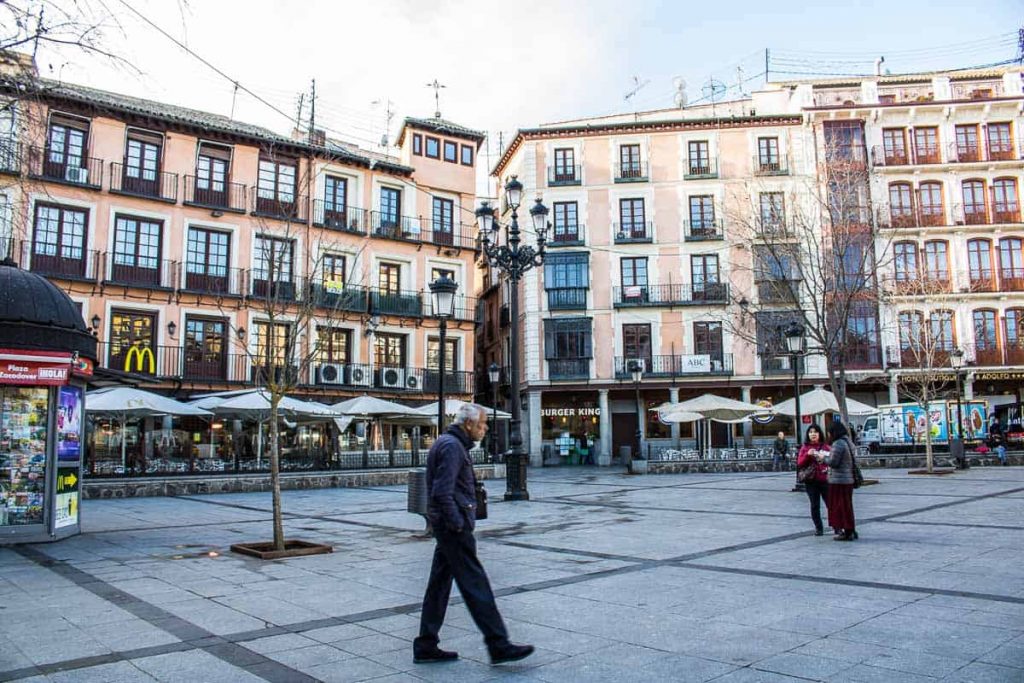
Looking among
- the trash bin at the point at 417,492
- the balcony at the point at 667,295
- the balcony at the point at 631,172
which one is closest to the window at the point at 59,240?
the trash bin at the point at 417,492

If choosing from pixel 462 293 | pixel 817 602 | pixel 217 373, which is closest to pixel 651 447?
pixel 462 293

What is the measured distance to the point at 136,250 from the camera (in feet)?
92.6

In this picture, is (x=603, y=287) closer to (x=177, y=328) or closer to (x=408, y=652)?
(x=177, y=328)

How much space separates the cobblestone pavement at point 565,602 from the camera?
475cm

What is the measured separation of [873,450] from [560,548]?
28.2 m

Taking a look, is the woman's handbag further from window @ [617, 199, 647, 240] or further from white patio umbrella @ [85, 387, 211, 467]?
window @ [617, 199, 647, 240]

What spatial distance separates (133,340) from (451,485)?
86.0 feet

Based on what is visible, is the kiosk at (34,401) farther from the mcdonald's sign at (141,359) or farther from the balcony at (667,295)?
the balcony at (667,295)

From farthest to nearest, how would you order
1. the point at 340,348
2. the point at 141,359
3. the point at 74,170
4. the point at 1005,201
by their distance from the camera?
the point at 1005,201 → the point at 340,348 → the point at 141,359 → the point at 74,170

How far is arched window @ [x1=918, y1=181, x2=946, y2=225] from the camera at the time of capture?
4003cm

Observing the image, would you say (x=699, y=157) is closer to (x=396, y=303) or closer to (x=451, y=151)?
(x=451, y=151)

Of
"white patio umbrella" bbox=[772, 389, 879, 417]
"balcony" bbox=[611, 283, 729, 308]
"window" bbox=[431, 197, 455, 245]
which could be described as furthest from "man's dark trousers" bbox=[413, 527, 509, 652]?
"balcony" bbox=[611, 283, 729, 308]

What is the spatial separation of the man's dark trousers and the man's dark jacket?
3.5 inches

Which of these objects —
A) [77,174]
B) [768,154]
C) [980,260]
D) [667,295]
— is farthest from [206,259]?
[980,260]
